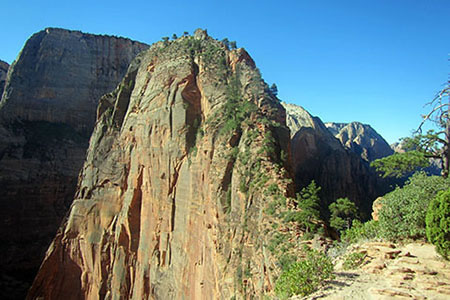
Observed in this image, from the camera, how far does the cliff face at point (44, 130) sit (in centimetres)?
5072

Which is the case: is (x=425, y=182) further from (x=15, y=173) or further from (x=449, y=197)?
(x=15, y=173)

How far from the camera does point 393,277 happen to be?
9.66 metres

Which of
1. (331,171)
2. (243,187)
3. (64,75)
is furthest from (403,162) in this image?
(64,75)

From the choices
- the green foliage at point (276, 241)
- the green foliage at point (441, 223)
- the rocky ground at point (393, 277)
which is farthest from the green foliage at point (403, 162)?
the green foliage at point (276, 241)

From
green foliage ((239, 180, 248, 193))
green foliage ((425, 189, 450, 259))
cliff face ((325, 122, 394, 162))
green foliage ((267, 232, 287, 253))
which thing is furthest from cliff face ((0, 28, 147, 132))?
cliff face ((325, 122, 394, 162))

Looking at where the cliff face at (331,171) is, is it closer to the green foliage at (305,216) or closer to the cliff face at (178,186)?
the cliff face at (178,186)

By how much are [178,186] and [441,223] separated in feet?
66.3

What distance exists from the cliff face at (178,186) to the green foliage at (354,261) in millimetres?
4589

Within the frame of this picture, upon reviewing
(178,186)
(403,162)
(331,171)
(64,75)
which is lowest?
(178,186)

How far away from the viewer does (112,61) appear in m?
65.9

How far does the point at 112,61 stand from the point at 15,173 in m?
28.7

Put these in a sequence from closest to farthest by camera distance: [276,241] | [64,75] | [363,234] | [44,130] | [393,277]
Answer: [393,277], [363,234], [276,241], [44,130], [64,75]

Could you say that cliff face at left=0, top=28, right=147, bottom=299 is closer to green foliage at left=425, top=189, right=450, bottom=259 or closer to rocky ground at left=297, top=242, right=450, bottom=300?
rocky ground at left=297, top=242, right=450, bottom=300

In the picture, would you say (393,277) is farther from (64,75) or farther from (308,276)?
(64,75)
